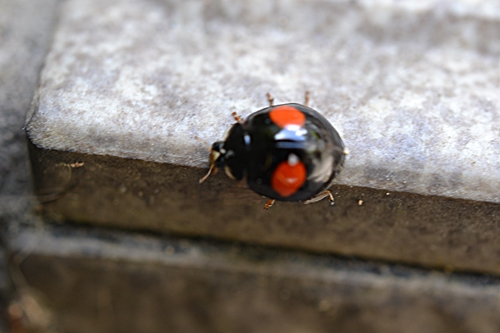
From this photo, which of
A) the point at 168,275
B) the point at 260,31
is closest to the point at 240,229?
the point at 168,275

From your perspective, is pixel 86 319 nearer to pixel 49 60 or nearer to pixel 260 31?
pixel 49 60

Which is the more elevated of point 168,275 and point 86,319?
point 168,275

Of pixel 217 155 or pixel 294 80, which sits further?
pixel 294 80

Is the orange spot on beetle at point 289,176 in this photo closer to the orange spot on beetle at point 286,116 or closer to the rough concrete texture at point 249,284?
the orange spot on beetle at point 286,116

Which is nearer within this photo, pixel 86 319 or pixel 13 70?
pixel 13 70

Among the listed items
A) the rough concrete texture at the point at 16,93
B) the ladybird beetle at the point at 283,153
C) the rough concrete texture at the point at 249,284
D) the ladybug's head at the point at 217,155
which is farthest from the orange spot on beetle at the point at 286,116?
the rough concrete texture at the point at 16,93

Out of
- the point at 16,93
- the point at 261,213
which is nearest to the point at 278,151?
the point at 261,213

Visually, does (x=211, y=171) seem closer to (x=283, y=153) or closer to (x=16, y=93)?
(x=283, y=153)
